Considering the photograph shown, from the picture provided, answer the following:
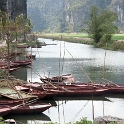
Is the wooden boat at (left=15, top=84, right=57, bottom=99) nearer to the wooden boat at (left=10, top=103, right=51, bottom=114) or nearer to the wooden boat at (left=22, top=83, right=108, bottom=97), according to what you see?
the wooden boat at (left=22, top=83, right=108, bottom=97)

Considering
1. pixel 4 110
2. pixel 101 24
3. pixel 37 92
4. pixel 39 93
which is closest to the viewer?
pixel 4 110

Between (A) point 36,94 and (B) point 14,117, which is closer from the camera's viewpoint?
(B) point 14,117

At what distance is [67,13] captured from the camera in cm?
14438

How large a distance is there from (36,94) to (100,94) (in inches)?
149

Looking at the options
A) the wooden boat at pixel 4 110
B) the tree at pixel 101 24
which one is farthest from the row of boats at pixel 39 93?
the tree at pixel 101 24

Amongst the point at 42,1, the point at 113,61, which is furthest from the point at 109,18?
the point at 42,1

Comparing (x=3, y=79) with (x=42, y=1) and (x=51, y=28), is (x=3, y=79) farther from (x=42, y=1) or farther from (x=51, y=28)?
(x=42, y=1)

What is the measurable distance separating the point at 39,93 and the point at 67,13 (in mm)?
129890

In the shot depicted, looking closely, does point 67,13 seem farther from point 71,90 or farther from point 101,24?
point 71,90

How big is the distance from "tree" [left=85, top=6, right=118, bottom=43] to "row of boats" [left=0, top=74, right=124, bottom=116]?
1451 inches

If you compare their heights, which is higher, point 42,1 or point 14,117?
point 42,1

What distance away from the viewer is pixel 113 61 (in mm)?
34906

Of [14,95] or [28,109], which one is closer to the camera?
[28,109]

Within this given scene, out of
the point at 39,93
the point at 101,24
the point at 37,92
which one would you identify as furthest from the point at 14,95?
the point at 101,24
